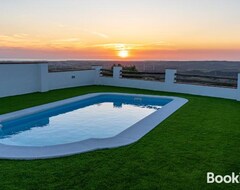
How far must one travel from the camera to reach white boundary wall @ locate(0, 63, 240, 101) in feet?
38.5

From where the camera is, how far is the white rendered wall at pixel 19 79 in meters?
11.4

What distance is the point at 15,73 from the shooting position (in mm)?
11945

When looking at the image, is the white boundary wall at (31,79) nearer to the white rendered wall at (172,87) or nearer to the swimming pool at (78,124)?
the white rendered wall at (172,87)

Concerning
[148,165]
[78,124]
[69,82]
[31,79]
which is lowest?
[78,124]

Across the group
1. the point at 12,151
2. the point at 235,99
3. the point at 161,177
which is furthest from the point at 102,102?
the point at 161,177

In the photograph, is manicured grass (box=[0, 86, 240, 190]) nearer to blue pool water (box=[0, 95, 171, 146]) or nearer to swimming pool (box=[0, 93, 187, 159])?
swimming pool (box=[0, 93, 187, 159])

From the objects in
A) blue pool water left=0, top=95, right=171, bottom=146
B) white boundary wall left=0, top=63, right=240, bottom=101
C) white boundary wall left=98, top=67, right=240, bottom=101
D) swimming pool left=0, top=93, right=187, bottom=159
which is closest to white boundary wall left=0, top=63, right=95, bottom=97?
white boundary wall left=0, top=63, right=240, bottom=101

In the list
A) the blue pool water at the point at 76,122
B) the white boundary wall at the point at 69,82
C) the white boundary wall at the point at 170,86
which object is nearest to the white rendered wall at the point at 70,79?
the white boundary wall at the point at 69,82

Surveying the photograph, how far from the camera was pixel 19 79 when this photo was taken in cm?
1214

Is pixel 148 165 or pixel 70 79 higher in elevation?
pixel 70 79

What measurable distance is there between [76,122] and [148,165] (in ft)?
14.6

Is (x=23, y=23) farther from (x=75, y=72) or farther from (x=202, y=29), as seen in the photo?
(x=202, y=29)

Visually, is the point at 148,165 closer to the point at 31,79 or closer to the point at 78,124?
the point at 78,124

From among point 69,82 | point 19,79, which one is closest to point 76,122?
point 19,79
